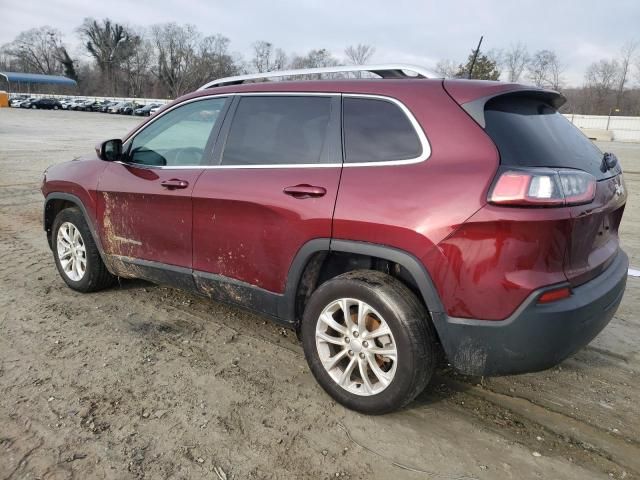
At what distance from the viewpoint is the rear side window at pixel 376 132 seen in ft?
8.66

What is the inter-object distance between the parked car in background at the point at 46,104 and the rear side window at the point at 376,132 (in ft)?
230

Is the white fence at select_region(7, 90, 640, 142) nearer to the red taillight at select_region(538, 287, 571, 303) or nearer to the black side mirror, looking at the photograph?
the black side mirror

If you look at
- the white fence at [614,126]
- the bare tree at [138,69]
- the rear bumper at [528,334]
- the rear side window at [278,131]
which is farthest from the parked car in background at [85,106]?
the rear bumper at [528,334]

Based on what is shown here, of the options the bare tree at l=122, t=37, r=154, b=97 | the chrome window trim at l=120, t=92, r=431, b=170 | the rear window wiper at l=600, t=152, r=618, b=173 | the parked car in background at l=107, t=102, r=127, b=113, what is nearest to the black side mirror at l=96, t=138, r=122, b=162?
the chrome window trim at l=120, t=92, r=431, b=170

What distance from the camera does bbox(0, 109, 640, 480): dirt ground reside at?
240 cm

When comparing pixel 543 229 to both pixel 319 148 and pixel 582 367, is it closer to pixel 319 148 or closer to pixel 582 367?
pixel 319 148

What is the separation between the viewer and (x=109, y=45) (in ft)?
348

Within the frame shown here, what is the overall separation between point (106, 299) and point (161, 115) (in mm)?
1644

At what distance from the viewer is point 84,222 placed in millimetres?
4328

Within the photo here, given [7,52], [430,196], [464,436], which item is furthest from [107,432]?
[7,52]

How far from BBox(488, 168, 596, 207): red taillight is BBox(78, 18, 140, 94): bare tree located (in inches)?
4487

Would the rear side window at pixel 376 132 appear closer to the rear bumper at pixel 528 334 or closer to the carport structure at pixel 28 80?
the rear bumper at pixel 528 334

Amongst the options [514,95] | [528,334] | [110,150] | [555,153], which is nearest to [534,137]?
[555,153]

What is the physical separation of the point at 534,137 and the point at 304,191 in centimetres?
121
